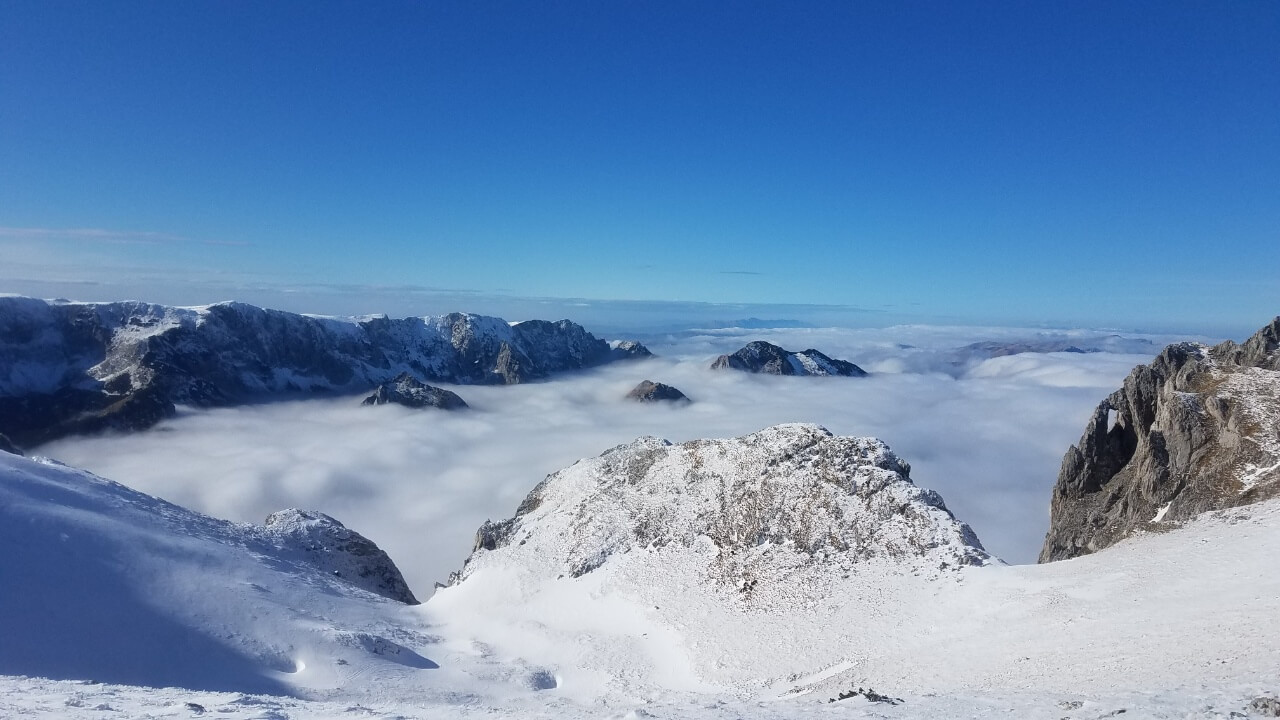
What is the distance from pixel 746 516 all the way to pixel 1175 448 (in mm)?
24030

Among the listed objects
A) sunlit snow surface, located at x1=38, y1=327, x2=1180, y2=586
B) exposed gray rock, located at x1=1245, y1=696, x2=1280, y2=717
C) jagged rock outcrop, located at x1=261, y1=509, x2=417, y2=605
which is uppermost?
exposed gray rock, located at x1=1245, y1=696, x2=1280, y2=717

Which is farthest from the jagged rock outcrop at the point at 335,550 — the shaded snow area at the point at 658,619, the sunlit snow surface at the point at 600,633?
the sunlit snow surface at the point at 600,633

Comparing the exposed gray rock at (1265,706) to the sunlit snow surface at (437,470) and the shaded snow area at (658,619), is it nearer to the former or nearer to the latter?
the shaded snow area at (658,619)

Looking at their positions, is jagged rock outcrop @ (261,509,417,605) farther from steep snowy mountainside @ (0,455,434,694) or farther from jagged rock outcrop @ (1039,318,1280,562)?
jagged rock outcrop @ (1039,318,1280,562)

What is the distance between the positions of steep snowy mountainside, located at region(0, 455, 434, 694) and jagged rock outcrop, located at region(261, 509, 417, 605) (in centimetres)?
652

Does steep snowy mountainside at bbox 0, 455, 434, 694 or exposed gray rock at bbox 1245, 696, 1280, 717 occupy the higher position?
exposed gray rock at bbox 1245, 696, 1280, 717

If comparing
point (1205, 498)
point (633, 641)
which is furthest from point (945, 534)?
point (633, 641)

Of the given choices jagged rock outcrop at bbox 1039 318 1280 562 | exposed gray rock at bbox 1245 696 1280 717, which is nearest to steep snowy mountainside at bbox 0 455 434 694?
exposed gray rock at bbox 1245 696 1280 717

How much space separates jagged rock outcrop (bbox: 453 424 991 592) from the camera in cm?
3681

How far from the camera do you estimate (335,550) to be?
167 ft

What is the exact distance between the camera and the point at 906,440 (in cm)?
16912

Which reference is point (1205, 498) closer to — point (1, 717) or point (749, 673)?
point (749, 673)

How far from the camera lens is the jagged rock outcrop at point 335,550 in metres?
48.3

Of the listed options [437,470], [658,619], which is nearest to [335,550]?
[658,619]
